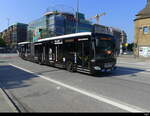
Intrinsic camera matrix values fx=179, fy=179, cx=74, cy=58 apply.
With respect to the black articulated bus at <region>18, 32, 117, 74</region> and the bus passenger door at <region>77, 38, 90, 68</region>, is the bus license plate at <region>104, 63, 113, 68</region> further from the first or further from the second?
the bus passenger door at <region>77, 38, 90, 68</region>

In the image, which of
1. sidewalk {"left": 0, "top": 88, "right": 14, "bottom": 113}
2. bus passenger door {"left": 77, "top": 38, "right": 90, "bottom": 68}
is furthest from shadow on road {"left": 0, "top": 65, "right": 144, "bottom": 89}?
sidewalk {"left": 0, "top": 88, "right": 14, "bottom": 113}

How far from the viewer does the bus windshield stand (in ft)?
36.8

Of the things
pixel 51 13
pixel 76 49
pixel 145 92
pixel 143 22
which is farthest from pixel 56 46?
pixel 51 13

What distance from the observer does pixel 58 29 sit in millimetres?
75562

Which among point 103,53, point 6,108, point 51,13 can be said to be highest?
point 51,13

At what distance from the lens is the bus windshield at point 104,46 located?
11.2 metres

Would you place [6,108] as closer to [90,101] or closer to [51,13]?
[90,101]

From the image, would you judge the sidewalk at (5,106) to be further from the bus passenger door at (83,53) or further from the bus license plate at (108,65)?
the bus license plate at (108,65)

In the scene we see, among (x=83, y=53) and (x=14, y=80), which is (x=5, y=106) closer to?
(x=14, y=80)

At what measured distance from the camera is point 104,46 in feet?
38.1

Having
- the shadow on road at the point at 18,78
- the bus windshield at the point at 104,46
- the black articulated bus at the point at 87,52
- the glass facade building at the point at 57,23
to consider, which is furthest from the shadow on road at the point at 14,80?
the glass facade building at the point at 57,23

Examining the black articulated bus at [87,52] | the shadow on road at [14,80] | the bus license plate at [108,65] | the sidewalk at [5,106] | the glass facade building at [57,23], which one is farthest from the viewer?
the glass facade building at [57,23]

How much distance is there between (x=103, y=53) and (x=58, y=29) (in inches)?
2587

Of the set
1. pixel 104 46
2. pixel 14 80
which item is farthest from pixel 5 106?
pixel 104 46
